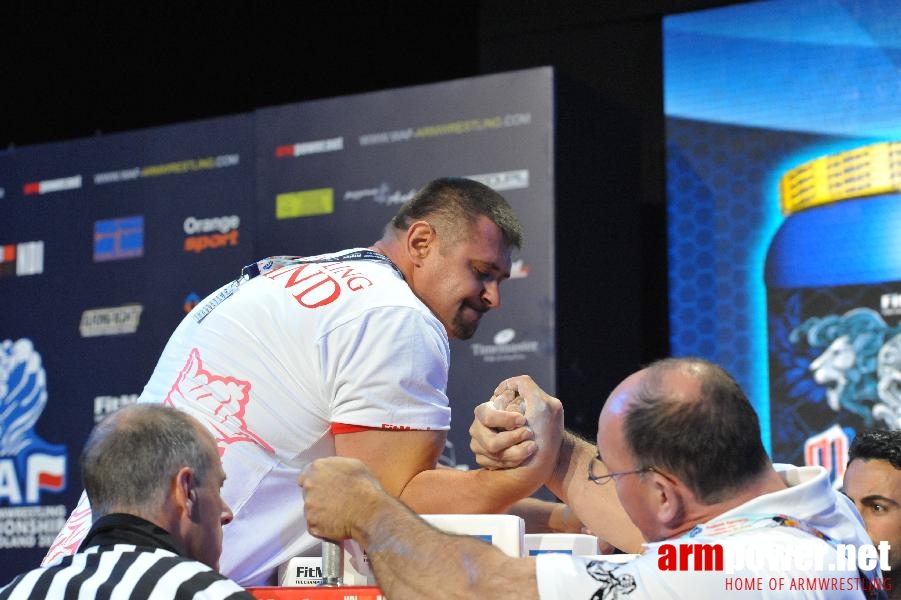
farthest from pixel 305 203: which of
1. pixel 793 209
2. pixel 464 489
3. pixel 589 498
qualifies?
pixel 464 489

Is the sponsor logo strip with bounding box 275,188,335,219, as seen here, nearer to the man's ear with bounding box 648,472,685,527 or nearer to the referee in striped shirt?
the referee in striped shirt

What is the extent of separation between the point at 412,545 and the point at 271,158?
365 centimetres

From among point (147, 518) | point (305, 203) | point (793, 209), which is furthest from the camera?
point (305, 203)

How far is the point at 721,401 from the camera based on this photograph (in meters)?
1.81

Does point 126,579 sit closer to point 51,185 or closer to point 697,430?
point 697,430

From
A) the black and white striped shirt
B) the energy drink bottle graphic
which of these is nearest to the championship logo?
the energy drink bottle graphic

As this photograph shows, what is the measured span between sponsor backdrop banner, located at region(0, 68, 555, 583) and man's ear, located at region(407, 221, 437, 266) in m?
1.89

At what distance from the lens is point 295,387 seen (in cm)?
219

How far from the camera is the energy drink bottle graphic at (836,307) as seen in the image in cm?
Answer: 444

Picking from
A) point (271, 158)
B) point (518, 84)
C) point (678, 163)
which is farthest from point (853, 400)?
point (271, 158)

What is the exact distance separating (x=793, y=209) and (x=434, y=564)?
3310mm

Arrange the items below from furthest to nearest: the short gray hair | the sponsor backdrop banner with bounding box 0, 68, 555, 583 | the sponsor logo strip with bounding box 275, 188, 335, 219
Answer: the sponsor logo strip with bounding box 275, 188, 335, 219, the sponsor backdrop banner with bounding box 0, 68, 555, 583, the short gray hair

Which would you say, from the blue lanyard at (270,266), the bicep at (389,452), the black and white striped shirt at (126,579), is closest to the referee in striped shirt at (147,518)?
the black and white striped shirt at (126,579)

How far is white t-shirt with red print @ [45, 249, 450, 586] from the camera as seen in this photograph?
2.13 m
